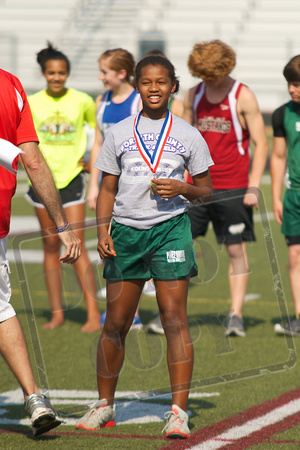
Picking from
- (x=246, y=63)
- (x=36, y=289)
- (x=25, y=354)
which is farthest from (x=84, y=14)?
(x=25, y=354)

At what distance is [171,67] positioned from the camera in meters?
3.96

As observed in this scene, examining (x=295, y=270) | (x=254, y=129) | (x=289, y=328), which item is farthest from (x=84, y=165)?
(x=289, y=328)

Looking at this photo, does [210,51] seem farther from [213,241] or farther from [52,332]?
[213,241]

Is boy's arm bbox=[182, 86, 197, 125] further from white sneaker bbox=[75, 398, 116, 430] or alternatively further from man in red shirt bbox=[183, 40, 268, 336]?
white sneaker bbox=[75, 398, 116, 430]

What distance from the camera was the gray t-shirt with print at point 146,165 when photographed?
3820 mm

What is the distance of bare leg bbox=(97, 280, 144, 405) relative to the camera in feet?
12.9

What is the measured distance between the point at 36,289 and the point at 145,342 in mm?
2963

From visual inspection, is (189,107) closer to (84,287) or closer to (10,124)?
(84,287)

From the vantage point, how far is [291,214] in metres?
6.50

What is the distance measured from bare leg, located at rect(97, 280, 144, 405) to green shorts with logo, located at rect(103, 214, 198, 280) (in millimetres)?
60

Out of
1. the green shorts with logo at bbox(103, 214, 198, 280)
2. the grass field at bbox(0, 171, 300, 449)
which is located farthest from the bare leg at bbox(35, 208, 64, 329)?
the green shorts with logo at bbox(103, 214, 198, 280)

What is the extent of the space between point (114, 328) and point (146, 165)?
844mm

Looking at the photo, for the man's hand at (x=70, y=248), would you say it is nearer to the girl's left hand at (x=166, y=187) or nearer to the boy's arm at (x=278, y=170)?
the girl's left hand at (x=166, y=187)

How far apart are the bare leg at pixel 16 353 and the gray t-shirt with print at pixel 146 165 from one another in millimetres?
753
